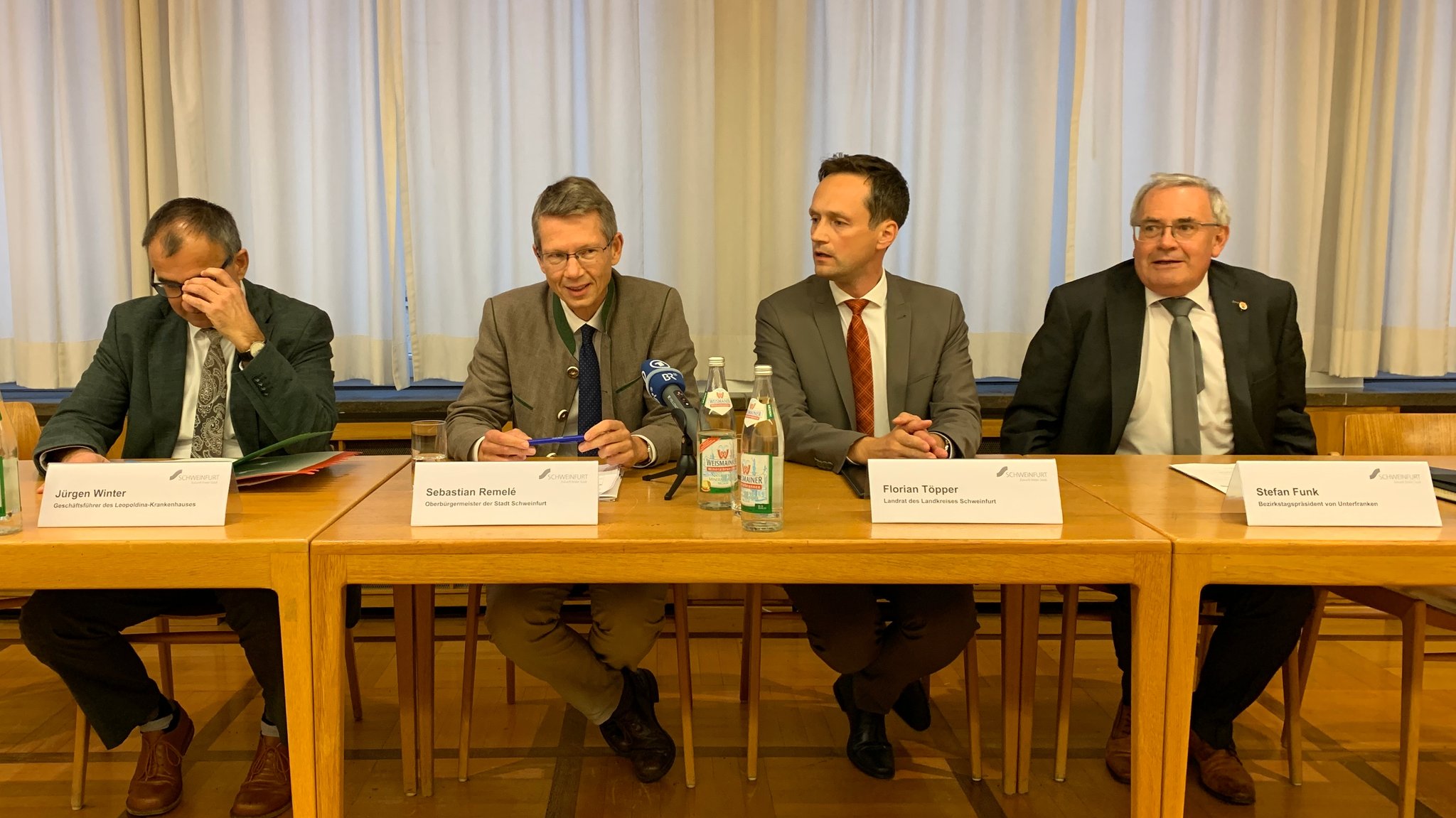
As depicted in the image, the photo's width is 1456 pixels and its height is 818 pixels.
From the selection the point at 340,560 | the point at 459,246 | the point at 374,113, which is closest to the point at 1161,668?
the point at 340,560

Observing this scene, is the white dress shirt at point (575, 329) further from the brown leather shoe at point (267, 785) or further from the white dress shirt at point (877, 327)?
the brown leather shoe at point (267, 785)

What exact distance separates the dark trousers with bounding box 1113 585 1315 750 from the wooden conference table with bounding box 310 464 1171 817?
727mm

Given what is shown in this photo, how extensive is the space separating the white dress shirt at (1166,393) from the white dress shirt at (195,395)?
2.15 m

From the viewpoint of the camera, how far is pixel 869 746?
2.38m

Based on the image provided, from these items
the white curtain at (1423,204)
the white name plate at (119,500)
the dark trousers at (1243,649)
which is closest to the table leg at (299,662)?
the white name plate at (119,500)

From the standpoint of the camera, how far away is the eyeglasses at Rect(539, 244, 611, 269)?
2.30 m

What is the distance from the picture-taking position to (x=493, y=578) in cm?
155

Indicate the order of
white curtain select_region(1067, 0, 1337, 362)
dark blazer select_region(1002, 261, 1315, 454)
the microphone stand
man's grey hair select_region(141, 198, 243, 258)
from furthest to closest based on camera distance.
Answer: white curtain select_region(1067, 0, 1337, 362)
dark blazer select_region(1002, 261, 1315, 454)
man's grey hair select_region(141, 198, 243, 258)
the microphone stand

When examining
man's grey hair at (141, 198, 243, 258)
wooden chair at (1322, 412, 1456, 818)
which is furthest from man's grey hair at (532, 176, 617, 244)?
wooden chair at (1322, 412, 1456, 818)

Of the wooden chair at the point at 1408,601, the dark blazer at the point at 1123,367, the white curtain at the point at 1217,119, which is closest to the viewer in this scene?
the wooden chair at the point at 1408,601

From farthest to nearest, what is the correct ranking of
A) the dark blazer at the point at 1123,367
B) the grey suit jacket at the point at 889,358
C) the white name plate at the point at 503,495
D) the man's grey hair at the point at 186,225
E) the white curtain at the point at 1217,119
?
the white curtain at the point at 1217,119, the dark blazer at the point at 1123,367, the grey suit jacket at the point at 889,358, the man's grey hair at the point at 186,225, the white name plate at the point at 503,495

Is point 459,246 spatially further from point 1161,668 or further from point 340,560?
point 1161,668

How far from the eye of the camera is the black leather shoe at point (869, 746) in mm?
2352

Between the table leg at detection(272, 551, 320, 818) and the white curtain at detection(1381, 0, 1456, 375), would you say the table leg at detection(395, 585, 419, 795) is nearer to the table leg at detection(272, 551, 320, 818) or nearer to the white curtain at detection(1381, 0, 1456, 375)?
the table leg at detection(272, 551, 320, 818)
